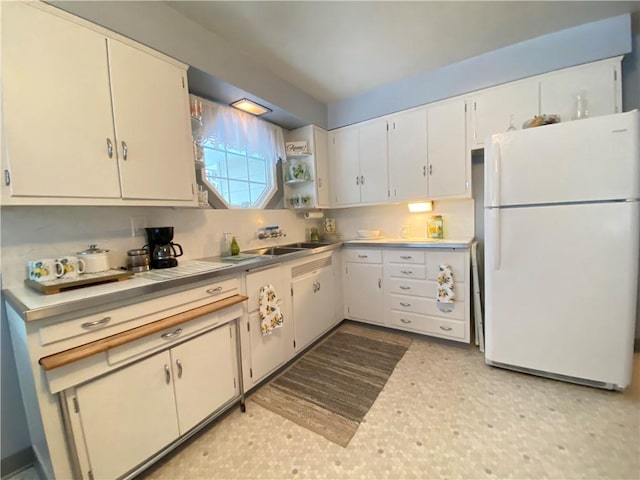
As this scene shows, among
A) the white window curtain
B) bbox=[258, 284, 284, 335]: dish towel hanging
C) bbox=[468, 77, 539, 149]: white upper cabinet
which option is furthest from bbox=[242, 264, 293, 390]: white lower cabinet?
bbox=[468, 77, 539, 149]: white upper cabinet

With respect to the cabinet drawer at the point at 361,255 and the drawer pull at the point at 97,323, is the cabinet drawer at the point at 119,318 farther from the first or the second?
the cabinet drawer at the point at 361,255

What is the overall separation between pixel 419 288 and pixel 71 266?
8.25 ft

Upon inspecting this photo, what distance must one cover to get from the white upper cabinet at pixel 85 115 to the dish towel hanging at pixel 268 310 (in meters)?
0.84

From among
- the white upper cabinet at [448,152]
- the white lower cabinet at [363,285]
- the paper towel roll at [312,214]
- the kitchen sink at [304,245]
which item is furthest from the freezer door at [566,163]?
the paper towel roll at [312,214]

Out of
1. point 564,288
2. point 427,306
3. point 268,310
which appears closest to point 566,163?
point 564,288

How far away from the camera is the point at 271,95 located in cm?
→ 226

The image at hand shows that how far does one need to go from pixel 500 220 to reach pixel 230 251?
213 cm

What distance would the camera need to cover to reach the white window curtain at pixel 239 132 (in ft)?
7.00

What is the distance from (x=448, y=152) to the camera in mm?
2447

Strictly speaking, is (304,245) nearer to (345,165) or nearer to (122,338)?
(345,165)

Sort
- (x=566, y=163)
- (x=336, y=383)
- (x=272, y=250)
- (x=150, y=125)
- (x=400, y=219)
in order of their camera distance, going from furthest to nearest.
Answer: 1. (x=400, y=219)
2. (x=272, y=250)
3. (x=336, y=383)
4. (x=566, y=163)
5. (x=150, y=125)

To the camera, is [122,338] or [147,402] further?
[147,402]

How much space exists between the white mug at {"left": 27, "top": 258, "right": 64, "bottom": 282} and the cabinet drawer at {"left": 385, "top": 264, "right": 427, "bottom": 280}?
7.87 feet

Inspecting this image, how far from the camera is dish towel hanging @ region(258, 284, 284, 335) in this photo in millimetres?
1819
